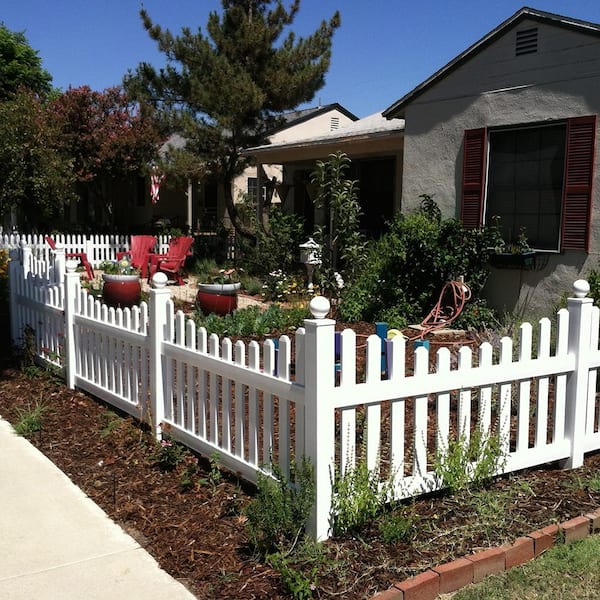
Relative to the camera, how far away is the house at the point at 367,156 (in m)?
11.7

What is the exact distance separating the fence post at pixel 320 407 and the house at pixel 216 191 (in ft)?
62.3

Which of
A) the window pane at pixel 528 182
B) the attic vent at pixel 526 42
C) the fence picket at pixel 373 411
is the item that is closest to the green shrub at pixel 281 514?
the fence picket at pixel 373 411

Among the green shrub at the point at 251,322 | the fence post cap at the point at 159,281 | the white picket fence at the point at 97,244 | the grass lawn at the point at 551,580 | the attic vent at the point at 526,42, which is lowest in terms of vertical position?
the grass lawn at the point at 551,580

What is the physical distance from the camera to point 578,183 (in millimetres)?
7906

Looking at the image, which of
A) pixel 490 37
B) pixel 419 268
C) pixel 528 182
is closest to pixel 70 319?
pixel 419 268

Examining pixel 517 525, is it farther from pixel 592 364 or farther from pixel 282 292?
pixel 282 292

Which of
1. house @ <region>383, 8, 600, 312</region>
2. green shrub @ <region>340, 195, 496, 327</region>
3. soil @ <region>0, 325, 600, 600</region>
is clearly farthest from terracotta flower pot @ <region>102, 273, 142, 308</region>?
soil @ <region>0, 325, 600, 600</region>

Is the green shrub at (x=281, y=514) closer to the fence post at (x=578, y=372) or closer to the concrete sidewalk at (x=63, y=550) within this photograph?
the concrete sidewalk at (x=63, y=550)

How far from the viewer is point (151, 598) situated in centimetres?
305

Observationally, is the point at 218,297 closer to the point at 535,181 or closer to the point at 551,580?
the point at 535,181

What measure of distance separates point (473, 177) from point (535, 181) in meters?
0.85

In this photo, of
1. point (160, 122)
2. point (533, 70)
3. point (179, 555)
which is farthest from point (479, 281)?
point (160, 122)

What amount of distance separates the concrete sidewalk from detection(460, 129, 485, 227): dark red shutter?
20.8ft

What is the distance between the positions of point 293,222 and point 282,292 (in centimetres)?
236
